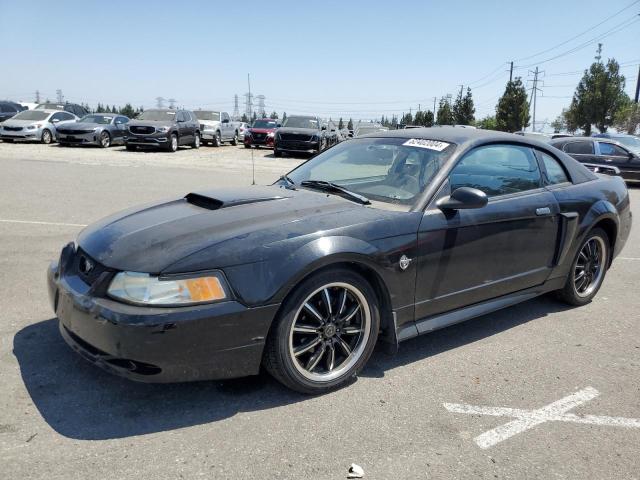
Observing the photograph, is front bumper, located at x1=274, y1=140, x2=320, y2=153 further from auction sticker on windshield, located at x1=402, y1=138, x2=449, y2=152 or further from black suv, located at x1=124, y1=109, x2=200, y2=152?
auction sticker on windshield, located at x1=402, y1=138, x2=449, y2=152

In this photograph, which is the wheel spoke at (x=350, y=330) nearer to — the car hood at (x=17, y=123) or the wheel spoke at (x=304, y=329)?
the wheel spoke at (x=304, y=329)

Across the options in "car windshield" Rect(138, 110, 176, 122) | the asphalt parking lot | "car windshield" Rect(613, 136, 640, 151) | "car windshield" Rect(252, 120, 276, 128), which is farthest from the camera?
"car windshield" Rect(252, 120, 276, 128)

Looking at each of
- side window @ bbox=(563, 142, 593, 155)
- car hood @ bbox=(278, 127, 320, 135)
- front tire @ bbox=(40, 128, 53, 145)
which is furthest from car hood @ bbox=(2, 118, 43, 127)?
side window @ bbox=(563, 142, 593, 155)

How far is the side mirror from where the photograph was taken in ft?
10.6

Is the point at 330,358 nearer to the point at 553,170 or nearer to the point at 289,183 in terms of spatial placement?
the point at 289,183

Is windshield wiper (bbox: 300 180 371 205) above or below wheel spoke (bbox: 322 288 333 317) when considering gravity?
above

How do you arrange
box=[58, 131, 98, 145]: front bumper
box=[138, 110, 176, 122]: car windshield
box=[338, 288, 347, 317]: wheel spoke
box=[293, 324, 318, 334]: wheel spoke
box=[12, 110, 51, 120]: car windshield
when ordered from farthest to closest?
box=[12, 110, 51, 120]: car windshield
box=[138, 110, 176, 122]: car windshield
box=[58, 131, 98, 145]: front bumper
box=[338, 288, 347, 317]: wheel spoke
box=[293, 324, 318, 334]: wheel spoke

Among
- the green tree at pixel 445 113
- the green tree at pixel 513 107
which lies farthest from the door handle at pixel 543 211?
the green tree at pixel 445 113

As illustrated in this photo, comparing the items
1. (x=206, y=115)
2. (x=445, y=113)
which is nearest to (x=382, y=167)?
(x=206, y=115)

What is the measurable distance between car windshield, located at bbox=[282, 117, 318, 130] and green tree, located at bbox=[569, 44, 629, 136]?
31305 millimetres

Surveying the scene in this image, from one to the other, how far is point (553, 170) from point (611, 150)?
13475mm

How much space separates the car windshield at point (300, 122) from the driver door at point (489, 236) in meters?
19.2

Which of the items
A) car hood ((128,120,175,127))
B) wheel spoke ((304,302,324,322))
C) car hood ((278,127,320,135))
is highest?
car hood ((128,120,175,127))

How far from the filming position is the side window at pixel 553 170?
4305mm
